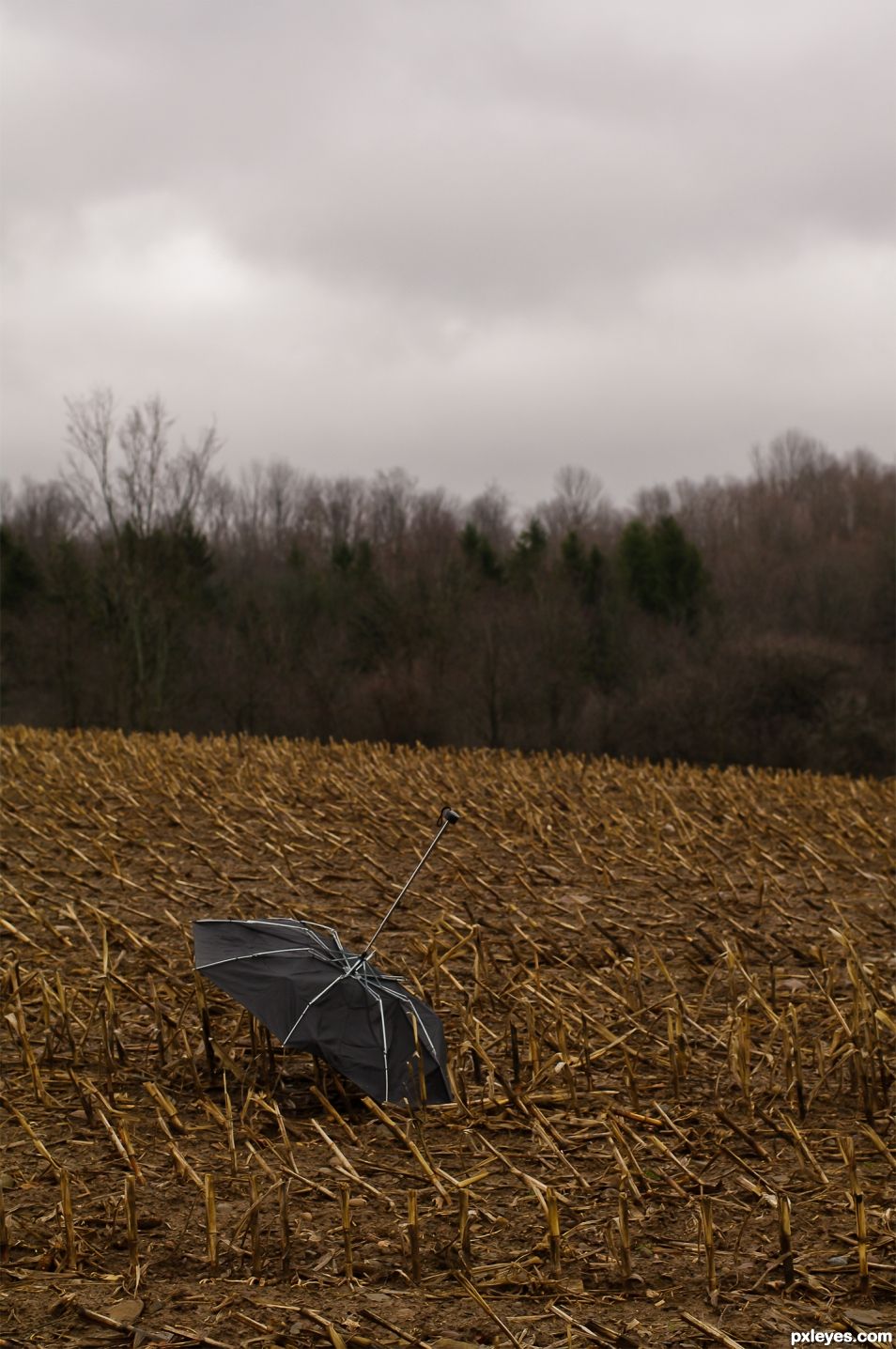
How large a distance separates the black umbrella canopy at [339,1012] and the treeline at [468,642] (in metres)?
27.0

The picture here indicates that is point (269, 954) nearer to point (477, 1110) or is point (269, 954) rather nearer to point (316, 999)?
point (316, 999)

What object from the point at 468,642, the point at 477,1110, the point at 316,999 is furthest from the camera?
the point at 468,642

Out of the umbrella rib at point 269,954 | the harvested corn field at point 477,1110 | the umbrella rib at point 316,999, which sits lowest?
the harvested corn field at point 477,1110

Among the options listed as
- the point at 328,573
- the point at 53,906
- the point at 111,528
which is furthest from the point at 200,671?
the point at 53,906

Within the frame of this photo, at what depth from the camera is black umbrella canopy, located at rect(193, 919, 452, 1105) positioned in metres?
4.79

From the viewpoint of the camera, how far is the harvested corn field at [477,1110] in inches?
144

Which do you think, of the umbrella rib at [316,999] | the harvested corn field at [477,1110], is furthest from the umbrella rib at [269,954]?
the harvested corn field at [477,1110]

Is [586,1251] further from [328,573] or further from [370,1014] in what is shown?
[328,573]

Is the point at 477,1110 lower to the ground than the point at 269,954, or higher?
lower

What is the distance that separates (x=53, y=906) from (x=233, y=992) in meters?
3.49

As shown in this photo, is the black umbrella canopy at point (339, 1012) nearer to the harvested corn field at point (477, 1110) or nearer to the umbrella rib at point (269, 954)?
the umbrella rib at point (269, 954)

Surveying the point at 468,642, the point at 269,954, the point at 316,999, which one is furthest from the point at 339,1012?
the point at 468,642

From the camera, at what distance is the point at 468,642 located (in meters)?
36.6

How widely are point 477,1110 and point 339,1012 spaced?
2.13 feet
